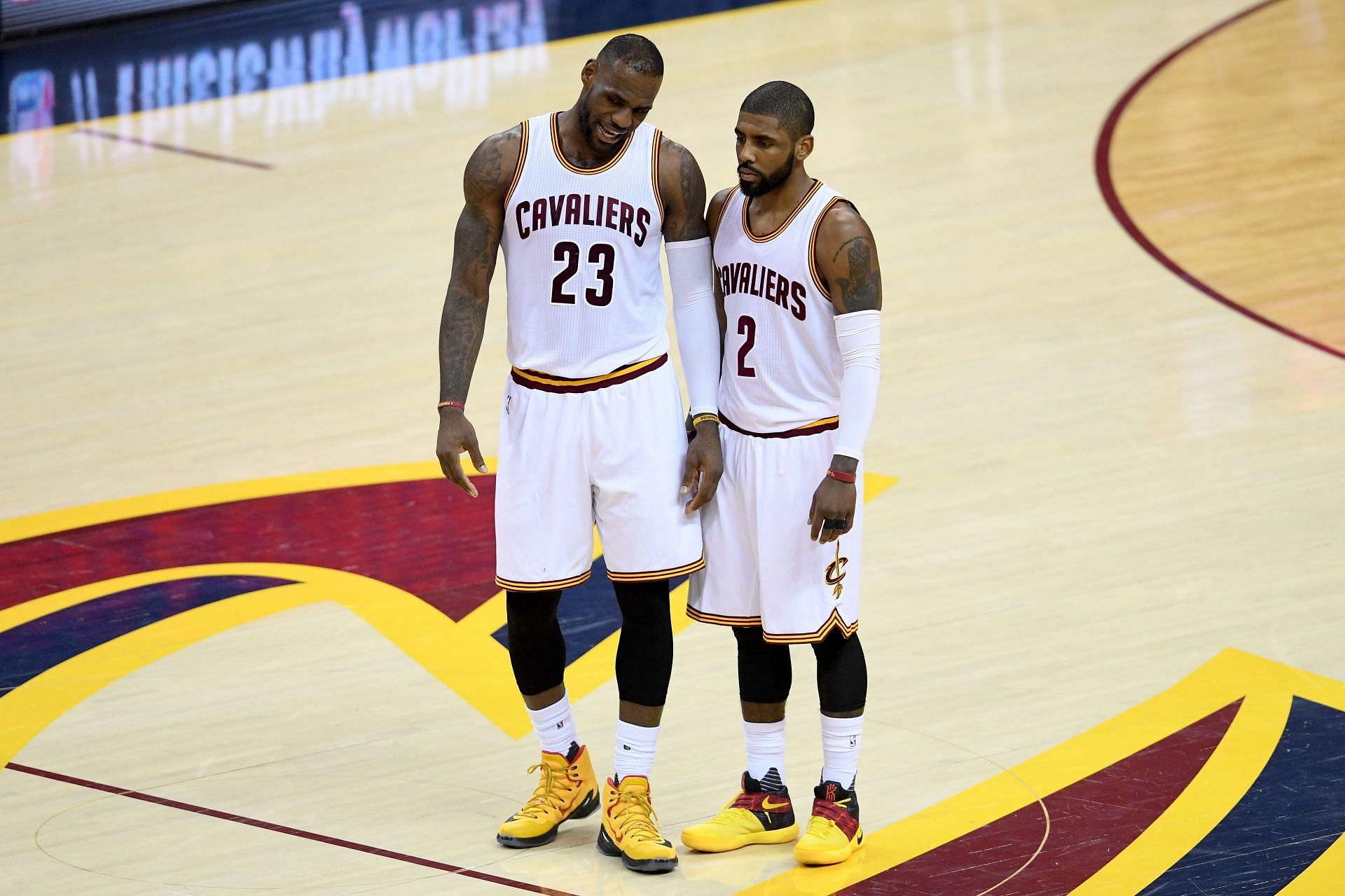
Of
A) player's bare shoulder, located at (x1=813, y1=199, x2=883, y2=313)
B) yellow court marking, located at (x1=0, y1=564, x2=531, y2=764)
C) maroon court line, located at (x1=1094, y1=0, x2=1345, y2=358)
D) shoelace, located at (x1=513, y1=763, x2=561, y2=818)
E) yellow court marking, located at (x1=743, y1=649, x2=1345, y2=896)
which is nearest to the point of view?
player's bare shoulder, located at (x1=813, y1=199, x2=883, y2=313)

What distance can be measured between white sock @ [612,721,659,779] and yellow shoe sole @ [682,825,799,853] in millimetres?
179

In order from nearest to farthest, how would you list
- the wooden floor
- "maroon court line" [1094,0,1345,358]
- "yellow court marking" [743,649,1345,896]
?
"yellow court marking" [743,649,1345,896] → the wooden floor → "maroon court line" [1094,0,1345,358]

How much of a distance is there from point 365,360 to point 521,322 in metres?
3.51

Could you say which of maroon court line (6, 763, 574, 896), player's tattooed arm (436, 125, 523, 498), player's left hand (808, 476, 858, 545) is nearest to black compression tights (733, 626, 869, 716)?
player's left hand (808, 476, 858, 545)

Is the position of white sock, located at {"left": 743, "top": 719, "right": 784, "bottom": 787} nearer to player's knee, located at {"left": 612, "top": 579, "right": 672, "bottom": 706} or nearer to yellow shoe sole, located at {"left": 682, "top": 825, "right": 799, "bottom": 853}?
yellow shoe sole, located at {"left": 682, "top": 825, "right": 799, "bottom": 853}

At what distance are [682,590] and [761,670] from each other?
142 centimetres

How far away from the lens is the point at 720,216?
3.88 metres

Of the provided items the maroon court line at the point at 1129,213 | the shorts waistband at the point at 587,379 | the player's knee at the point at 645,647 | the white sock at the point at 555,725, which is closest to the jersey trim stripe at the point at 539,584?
the player's knee at the point at 645,647

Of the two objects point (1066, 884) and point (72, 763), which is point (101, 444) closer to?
point (72, 763)

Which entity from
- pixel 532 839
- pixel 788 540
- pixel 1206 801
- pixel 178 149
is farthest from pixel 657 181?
pixel 178 149

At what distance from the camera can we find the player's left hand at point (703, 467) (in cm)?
383

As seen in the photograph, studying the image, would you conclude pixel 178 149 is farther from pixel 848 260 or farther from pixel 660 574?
pixel 848 260

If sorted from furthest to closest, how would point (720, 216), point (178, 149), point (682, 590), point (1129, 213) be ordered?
point (178, 149) < point (1129, 213) < point (682, 590) < point (720, 216)

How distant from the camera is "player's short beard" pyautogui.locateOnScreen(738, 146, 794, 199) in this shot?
12.0 ft
